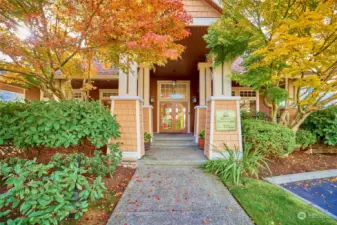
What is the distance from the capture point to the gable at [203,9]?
573cm

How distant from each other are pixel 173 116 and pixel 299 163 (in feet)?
20.7

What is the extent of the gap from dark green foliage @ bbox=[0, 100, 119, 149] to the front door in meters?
6.33

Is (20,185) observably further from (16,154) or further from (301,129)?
(301,129)

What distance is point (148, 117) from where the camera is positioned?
7.14m

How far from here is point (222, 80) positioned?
581cm

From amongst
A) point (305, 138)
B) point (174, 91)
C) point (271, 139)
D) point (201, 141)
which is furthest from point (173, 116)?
point (305, 138)

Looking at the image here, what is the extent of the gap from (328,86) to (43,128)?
7155mm

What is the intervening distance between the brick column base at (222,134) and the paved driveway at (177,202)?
943 millimetres

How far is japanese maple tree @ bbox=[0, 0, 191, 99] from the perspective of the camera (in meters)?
3.67

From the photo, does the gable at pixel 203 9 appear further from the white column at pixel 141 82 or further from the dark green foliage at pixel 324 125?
the dark green foliage at pixel 324 125

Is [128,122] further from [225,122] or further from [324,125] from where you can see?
[324,125]

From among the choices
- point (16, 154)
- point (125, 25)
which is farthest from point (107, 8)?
point (16, 154)

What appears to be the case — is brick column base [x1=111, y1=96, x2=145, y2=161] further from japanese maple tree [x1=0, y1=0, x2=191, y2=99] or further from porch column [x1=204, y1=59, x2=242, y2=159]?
porch column [x1=204, y1=59, x2=242, y2=159]

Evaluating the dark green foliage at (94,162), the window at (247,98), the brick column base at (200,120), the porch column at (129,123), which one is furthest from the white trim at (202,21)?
the window at (247,98)
